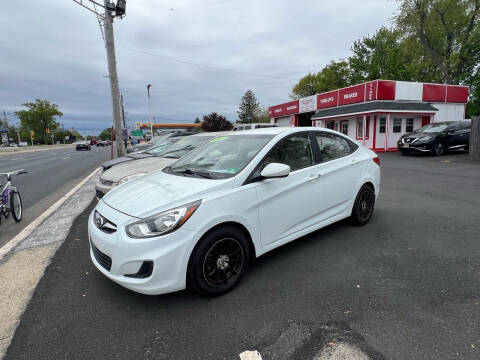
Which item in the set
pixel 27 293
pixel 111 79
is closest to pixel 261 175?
pixel 27 293

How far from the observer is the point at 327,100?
25.7 meters

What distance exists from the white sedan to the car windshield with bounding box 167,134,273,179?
0.05 feet

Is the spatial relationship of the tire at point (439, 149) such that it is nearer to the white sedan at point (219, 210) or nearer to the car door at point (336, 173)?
the car door at point (336, 173)

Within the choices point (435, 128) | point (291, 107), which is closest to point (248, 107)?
point (291, 107)

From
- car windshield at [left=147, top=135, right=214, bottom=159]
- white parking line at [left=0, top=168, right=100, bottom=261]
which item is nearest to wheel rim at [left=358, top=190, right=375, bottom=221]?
car windshield at [left=147, top=135, right=214, bottom=159]

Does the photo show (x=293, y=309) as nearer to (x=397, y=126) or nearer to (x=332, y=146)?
(x=332, y=146)

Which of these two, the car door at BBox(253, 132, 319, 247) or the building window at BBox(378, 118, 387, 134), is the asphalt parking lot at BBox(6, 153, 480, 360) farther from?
the building window at BBox(378, 118, 387, 134)

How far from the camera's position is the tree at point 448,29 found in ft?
95.3

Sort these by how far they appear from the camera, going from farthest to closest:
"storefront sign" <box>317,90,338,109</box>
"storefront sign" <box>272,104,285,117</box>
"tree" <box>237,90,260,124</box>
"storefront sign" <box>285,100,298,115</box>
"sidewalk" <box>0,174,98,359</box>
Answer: "tree" <box>237,90,260,124</box> < "storefront sign" <box>272,104,285,117</box> < "storefront sign" <box>285,100,298,115</box> < "storefront sign" <box>317,90,338,109</box> < "sidewalk" <box>0,174,98,359</box>

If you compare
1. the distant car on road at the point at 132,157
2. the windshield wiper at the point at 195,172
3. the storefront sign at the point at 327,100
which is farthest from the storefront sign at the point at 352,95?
the windshield wiper at the point at 195,172

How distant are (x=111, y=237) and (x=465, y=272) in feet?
11.8

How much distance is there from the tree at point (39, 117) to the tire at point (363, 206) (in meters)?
98.7

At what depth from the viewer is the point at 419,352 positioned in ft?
6.63

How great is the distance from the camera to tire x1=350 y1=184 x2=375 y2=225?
4.33 meters
